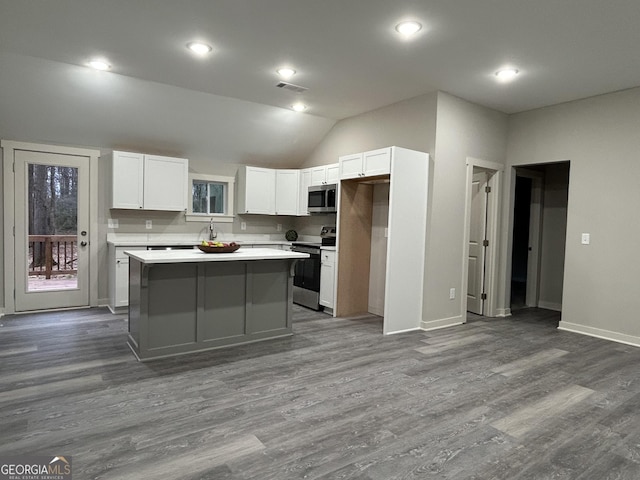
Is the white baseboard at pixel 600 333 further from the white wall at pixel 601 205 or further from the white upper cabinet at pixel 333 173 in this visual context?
the white upper cabinet at pixel 333 173

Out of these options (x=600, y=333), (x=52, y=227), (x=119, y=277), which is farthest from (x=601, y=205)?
(x=52, y=227)

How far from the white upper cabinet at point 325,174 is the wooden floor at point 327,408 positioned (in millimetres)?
2454

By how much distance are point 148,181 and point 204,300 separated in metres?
2.57

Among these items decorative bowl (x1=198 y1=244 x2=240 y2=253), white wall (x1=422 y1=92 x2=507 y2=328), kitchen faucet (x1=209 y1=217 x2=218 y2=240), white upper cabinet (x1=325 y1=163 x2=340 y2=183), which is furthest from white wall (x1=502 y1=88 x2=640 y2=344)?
kitchen faucet (x1=209 y1=217 x2=218 y2=240)

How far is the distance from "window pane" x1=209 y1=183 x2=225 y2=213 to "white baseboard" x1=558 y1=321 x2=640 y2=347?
5.21 metres

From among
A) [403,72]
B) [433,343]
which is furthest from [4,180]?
[433,343]

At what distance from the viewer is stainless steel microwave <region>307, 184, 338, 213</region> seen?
559 cm

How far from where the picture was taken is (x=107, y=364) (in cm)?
334

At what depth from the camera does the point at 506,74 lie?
13.2 feet

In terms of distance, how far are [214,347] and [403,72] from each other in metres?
3.38

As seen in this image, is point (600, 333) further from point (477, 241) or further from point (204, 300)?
point (204, 300)

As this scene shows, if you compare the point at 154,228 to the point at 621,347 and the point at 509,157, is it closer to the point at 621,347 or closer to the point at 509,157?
the point at 509,157

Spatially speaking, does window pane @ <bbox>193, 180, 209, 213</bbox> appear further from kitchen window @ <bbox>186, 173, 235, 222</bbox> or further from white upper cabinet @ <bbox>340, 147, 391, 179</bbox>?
white upper cabinet @ <bbox>340, 147, 391, 179</bbox>

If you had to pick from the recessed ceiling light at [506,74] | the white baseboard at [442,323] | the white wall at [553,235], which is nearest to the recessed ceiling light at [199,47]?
the recessed ceiling light at [506,74]
